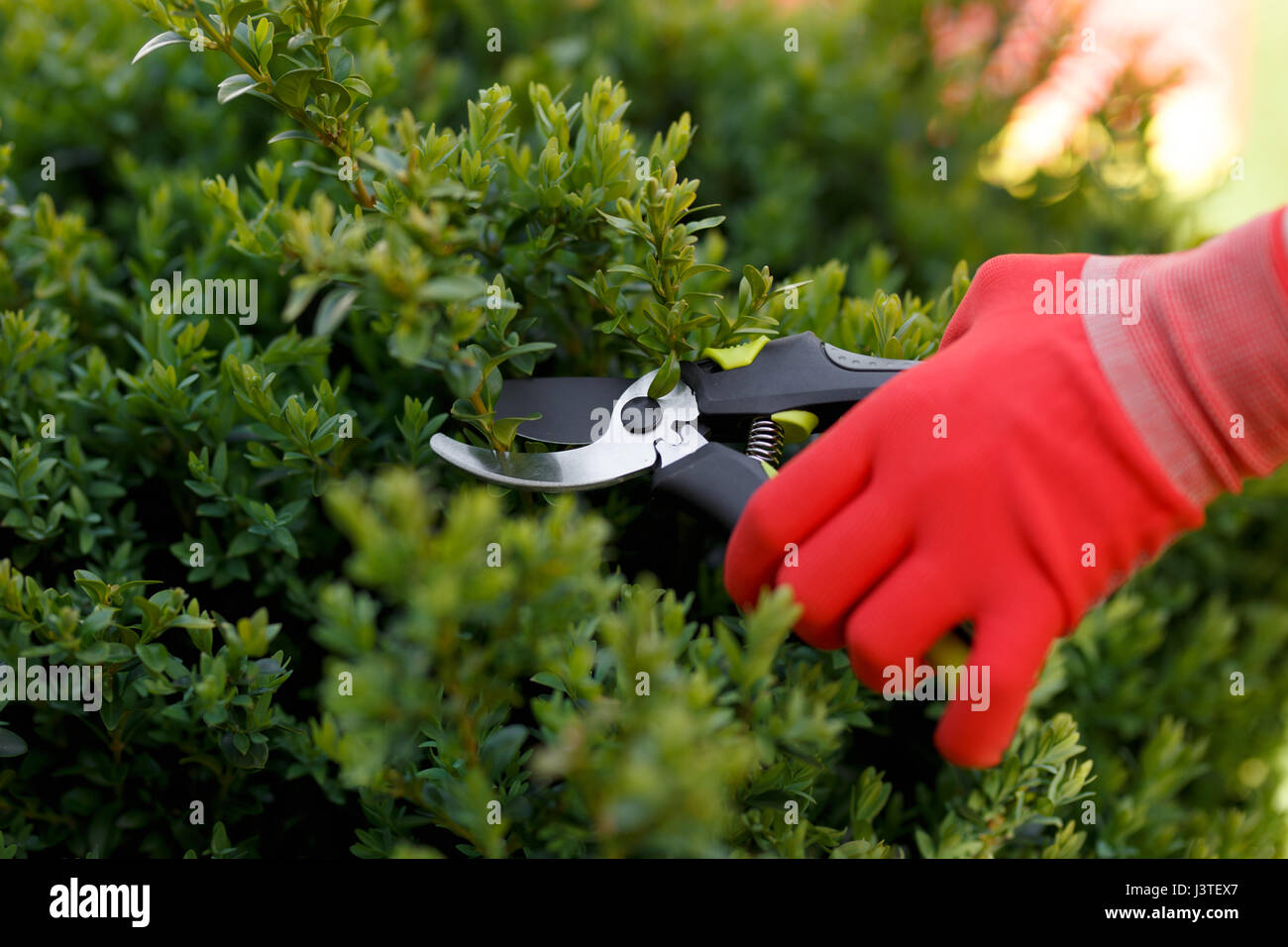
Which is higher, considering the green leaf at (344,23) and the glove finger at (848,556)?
the green leaf at (344,23)

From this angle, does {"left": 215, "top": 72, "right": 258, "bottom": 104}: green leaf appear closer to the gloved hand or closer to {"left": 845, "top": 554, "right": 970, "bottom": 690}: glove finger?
the gloved hand

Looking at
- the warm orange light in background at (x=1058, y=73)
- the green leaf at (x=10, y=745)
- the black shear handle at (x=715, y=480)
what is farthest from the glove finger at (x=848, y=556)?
the warm orange light in background at (x=1058, y=73)

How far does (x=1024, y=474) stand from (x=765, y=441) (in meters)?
0.36

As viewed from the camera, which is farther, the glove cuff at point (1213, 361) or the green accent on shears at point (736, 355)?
the green accent on shears at point (736, 355)

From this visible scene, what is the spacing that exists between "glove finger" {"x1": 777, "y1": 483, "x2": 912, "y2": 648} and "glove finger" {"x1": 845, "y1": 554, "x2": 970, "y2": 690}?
3cm

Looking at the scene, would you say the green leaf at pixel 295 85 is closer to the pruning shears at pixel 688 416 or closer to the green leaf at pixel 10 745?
the pruning shears at pixel 688 416

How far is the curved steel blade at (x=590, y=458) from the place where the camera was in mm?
1316

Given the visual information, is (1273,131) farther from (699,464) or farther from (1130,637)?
(699,464)

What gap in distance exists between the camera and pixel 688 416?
1406 mm

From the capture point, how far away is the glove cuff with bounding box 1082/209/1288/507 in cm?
118

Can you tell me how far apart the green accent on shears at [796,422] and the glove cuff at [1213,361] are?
0.38m

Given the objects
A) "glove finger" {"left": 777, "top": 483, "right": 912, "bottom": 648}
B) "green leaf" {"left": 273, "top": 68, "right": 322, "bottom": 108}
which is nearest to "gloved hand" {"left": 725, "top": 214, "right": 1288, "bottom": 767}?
"glove finger" {"left": 777, "top": 483, "right": 912, "bottom": 648}

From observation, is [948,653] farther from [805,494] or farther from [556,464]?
[556,464]
